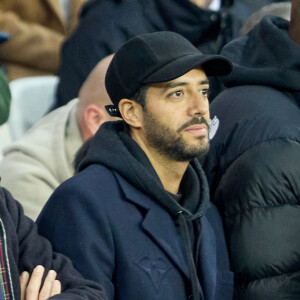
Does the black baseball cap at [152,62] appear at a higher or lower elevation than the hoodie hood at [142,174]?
higher

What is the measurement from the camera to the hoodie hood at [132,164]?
2756 mm

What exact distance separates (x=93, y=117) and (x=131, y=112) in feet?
2.96

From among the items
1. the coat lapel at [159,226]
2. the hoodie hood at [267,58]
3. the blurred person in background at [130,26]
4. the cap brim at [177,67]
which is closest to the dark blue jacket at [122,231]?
the coat lapel at [159,226]

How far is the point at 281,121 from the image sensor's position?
9.86ft

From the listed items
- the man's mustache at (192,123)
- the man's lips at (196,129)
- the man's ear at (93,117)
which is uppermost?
the man's mustache at (192,123)

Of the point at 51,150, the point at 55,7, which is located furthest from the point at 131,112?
the point at 55,7

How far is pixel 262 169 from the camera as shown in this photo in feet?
9.66

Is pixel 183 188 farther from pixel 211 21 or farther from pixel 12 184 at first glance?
pixel 211 21

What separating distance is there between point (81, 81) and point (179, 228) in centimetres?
204

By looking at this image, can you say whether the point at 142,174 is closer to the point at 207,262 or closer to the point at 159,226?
the point at 159,226

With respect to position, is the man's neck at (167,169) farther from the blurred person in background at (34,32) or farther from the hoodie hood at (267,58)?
the blurred person in background at (34,32)

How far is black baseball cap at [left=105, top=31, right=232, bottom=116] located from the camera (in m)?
2.70

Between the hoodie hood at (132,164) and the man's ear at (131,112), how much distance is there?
0.05 m

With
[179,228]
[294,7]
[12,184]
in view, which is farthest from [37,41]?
[179,228]
